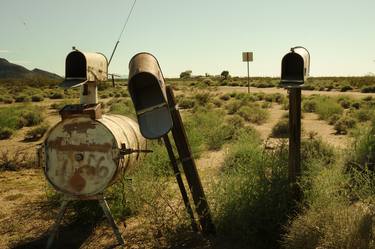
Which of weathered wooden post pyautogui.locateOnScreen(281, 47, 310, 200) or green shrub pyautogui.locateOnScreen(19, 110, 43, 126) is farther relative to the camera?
green shrub pyautogui.locateOnScreen(19, 110, 43, 126)

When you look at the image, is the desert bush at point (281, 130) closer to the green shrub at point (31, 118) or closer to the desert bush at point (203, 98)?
the green shrub at point (31, 118)

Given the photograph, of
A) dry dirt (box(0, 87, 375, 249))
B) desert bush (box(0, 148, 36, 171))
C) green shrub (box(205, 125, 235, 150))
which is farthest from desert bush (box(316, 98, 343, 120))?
desert bush (box(0, 148, 36, 171))

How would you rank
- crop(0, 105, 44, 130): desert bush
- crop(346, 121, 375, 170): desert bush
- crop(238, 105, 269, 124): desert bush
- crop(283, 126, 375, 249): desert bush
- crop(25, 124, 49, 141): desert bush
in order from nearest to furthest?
crop(283, 126, 375, 249): desert bush < crop(346, 121, 375, 170): desert bush < crop(25, 124, 49, 141): desert bush < crop(0, 105, 44, 130): desert bush < crop(238, 105, 269, 124): desert bush

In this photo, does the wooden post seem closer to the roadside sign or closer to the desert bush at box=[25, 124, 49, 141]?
the desert bush at box=[25, 124, 49, 141]

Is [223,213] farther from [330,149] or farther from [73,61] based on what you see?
[330,149]

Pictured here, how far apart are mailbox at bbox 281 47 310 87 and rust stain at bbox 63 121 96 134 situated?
243 cm

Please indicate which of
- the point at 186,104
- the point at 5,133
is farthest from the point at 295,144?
the point at 186,104

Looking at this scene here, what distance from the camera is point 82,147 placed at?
215 inches

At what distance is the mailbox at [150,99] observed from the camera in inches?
192

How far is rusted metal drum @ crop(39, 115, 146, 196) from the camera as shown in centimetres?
542

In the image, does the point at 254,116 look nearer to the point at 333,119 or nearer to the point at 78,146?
the point at 333,119

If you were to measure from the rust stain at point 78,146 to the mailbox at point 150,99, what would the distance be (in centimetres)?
69

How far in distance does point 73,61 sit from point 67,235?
2.47 m

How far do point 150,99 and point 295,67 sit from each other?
6.18 ft
